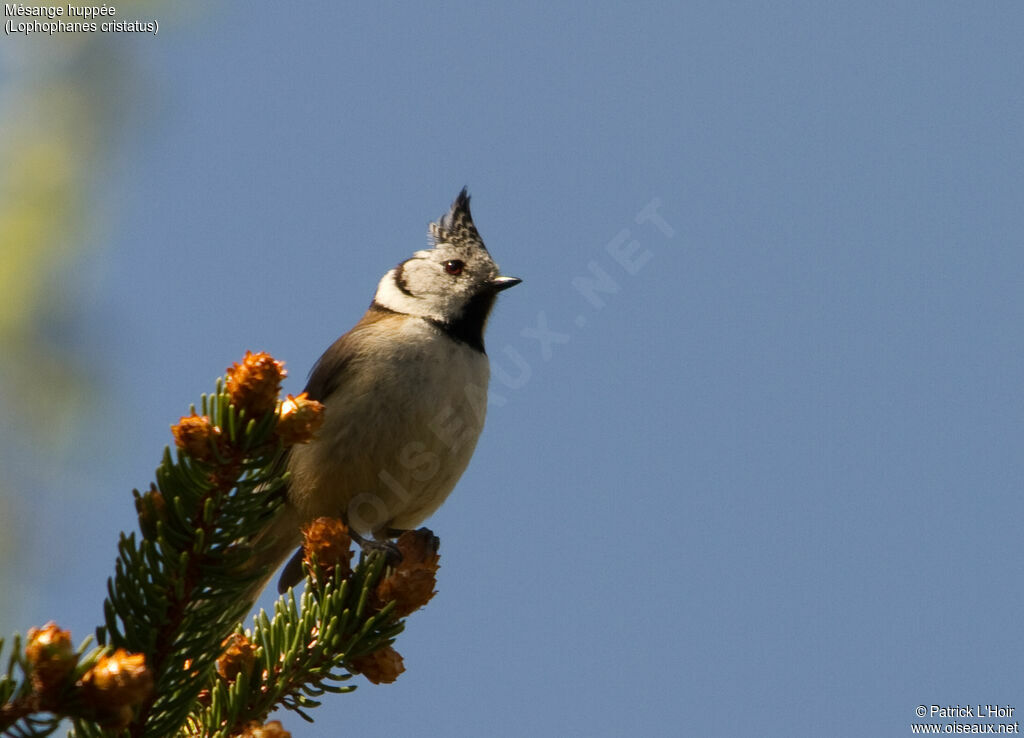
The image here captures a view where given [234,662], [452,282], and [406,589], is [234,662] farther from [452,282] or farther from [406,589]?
[452,282]

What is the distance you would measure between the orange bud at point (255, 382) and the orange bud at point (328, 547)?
585 millimetres

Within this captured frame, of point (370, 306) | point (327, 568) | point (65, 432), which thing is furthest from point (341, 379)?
point (65, 432)

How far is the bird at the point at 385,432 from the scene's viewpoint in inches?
145

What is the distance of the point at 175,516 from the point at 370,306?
3142 mm

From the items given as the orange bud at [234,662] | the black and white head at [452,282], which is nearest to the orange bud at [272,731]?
the orange bud at [234,662]

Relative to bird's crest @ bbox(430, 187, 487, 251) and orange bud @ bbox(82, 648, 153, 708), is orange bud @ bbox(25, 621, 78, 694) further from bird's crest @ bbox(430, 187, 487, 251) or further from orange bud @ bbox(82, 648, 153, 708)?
bird's crest @ bbox(430, 187, 487, 251)

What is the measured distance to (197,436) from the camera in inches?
76.9

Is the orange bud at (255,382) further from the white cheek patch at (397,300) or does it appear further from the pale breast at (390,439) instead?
the white cheek patch at (397,300)

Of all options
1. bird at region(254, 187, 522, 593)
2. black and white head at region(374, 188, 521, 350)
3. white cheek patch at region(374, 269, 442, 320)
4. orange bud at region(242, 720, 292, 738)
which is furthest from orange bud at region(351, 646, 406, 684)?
white cheek patch at region(374, 269, 442, 320)

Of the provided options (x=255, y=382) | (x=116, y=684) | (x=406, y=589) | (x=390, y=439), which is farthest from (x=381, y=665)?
(x=390, y=439)

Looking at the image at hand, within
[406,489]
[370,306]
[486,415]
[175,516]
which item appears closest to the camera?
[175,516]

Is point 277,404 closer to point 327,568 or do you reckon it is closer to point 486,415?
point 327,568

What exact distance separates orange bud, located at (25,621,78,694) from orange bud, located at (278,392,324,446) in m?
0.66

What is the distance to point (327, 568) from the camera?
8.20ft
